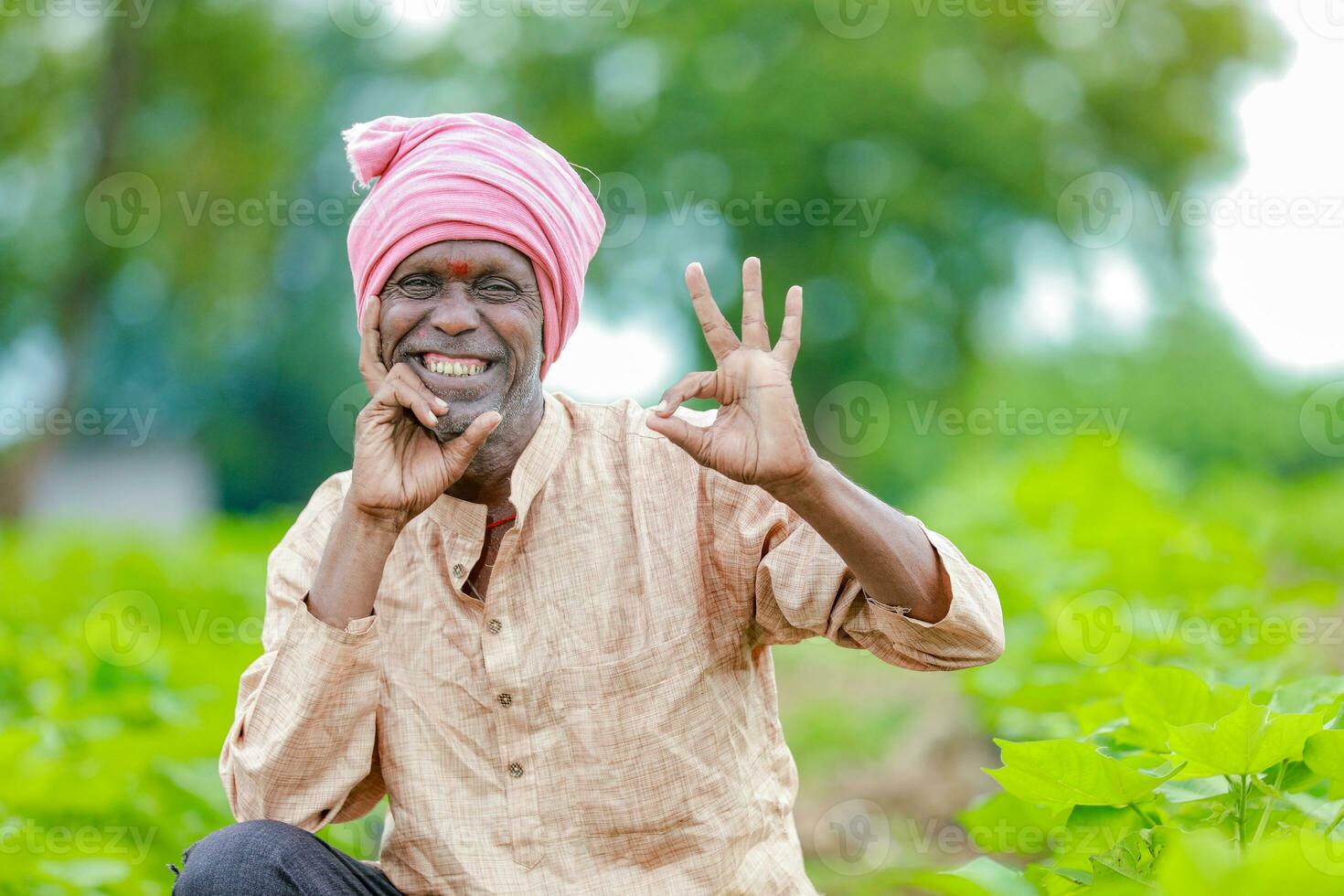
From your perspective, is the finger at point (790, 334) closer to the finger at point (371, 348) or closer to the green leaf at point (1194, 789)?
the finger at point (371, 348)

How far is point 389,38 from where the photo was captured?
37.4 metres

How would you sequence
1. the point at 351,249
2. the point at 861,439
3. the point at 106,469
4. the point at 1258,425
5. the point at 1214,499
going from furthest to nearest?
1. the point at 106,469
2. the point at 861,439
3. the point at 1258,425
4. the point at 1214,499
5. the point at 351,249

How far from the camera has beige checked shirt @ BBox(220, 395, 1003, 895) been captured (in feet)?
8.11

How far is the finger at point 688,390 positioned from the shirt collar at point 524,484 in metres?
0.39

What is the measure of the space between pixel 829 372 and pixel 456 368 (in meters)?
22.4

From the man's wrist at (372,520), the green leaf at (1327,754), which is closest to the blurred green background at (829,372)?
the green leaf at (1327,754)

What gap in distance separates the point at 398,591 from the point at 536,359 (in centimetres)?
52

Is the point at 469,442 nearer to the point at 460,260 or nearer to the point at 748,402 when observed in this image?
the point at 460,260

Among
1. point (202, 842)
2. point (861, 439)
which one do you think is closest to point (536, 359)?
point (202, 842)

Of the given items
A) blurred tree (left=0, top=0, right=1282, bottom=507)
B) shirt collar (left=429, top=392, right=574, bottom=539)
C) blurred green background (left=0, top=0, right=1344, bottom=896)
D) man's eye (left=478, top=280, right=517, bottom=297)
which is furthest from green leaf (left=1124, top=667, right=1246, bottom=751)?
blurred tree (left=0, top=0, right=1282, bottom=507)

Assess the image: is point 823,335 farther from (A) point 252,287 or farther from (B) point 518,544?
(B) point 518,544

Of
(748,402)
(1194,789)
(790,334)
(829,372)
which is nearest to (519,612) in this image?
(748,402)

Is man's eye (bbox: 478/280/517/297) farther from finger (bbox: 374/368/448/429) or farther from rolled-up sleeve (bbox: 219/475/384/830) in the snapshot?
rolled-up sleeve (bbox: 219/475/384/830)

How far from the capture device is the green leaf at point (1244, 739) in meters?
1.81
